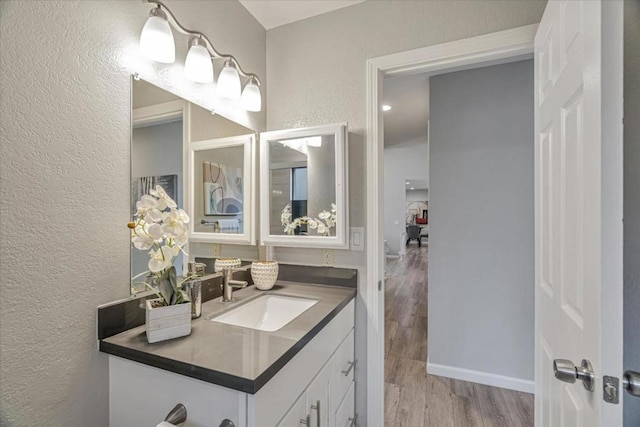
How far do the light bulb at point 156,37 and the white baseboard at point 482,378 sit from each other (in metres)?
2.72

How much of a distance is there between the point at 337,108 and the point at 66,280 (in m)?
1.41

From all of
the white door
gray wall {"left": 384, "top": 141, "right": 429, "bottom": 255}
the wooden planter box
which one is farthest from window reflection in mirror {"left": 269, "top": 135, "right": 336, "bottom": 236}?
gray wall {"left": 384, "top": 141, "right": 429, "bottom": 255}

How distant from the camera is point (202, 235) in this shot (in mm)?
1399

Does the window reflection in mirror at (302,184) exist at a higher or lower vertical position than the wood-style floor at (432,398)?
higher

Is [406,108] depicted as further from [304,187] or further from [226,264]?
[226,264]

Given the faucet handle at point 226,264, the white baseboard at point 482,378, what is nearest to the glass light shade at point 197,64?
the faucet handle at point 226,264

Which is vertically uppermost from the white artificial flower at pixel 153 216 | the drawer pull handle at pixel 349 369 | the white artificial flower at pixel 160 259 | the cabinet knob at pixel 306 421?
the white artificial flower at pixel 153 216

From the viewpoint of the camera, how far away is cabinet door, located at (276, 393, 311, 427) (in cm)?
88

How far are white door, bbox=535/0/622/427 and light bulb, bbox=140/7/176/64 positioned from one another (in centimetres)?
128

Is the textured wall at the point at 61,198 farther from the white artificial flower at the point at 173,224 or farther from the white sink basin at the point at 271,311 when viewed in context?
the white sink basin at the point at 271,311

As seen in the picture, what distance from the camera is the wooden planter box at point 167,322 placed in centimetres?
91

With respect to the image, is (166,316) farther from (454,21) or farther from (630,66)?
(454,21)

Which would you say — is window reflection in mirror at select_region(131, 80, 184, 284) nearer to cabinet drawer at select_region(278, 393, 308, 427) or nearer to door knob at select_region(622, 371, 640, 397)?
cabinet drawer at select_region(278, 393, 308, 427)

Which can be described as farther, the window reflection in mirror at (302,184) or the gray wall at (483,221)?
the gray wall at (483,221)
